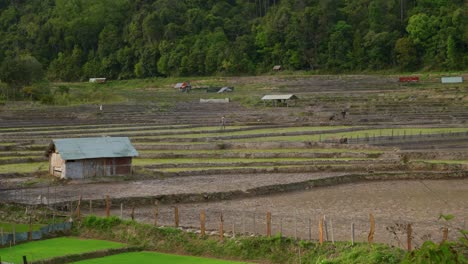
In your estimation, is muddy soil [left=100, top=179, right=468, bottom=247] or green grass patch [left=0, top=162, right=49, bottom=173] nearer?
Answer: muddy soil [left=100, top=179, right=468, bottom=247]

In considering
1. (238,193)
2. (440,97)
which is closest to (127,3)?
(440,97)

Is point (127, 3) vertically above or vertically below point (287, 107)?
above

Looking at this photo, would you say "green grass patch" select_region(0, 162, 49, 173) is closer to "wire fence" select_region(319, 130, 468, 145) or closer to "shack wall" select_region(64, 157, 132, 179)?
"shack wall" select_region(64, 157, 132, 179)

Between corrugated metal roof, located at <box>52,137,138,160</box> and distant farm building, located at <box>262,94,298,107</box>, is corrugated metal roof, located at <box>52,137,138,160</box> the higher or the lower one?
the higher one

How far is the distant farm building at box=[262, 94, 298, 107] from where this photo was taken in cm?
7228

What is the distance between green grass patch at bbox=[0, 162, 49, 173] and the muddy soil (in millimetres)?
10023

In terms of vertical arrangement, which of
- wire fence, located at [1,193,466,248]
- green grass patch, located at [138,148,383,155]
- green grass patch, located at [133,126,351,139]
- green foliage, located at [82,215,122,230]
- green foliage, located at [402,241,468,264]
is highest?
green foliage, located at [402,241,468,264]

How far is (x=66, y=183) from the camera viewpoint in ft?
113

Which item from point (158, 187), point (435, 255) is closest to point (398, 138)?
point (158, 187)

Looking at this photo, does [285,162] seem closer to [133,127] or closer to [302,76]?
[133,127]

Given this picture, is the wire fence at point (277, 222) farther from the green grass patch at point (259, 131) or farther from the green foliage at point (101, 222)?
the green grass patch at point (259, 131)

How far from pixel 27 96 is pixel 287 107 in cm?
2779

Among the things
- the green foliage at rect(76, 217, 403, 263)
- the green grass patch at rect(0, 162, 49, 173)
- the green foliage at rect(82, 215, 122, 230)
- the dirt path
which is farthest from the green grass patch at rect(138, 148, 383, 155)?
the green foliage at rect(76, 217, 403, 263)

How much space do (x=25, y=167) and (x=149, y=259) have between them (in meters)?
19.4
